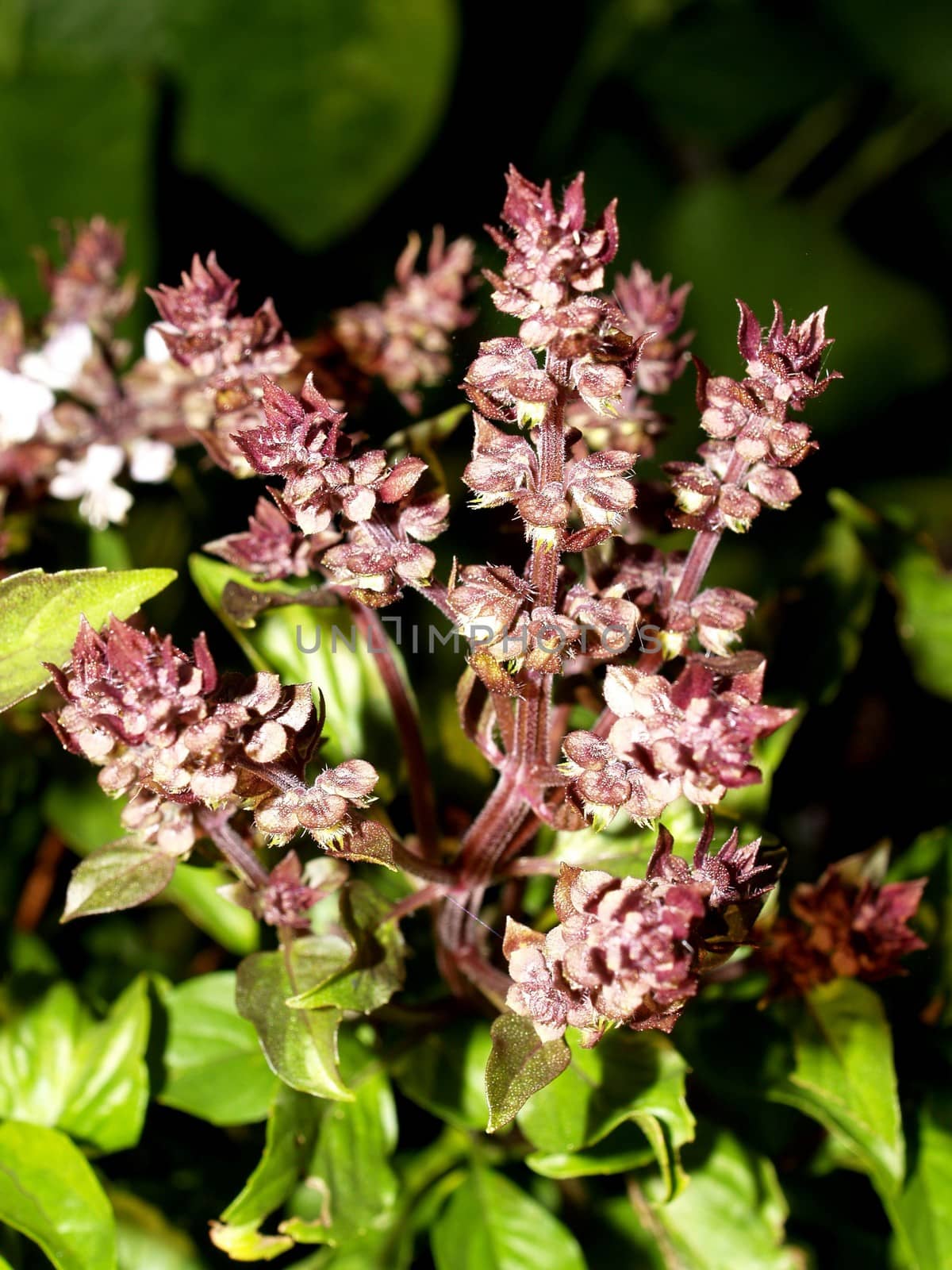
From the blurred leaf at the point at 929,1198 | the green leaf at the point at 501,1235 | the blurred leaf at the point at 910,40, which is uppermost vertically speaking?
the blurred leaf at the point at 910,40

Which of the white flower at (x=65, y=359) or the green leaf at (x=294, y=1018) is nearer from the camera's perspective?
the green leaf at (x=294, y=1018)

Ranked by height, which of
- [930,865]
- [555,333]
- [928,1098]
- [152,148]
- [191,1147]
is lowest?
[191,1147]

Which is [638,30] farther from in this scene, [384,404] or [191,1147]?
[191,1147]

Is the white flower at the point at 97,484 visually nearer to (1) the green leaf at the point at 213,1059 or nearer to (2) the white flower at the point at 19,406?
(2) the white flower at the point at 19,406

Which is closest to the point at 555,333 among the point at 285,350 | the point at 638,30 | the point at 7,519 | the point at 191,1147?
the point at 285,350

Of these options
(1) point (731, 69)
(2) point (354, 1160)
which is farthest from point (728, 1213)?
(1) point (731, 69)

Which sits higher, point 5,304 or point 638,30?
point 638,30

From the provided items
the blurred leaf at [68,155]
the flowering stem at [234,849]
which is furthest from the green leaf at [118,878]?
the blurred leaf at [68,155]

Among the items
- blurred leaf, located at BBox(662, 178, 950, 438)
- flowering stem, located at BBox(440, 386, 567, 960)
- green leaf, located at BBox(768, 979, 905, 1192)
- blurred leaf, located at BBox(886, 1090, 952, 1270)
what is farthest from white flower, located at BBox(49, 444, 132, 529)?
blurred leaf, located at BBox(662, 178, 950, 438)
